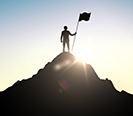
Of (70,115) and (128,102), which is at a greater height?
(128,102)

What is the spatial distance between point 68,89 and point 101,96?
396cm

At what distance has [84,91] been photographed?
2100 centimetres

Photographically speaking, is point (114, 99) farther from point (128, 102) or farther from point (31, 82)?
point (31, 82)

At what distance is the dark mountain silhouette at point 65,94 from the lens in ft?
64.6

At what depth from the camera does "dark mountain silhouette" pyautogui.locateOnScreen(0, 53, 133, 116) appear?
64.6 ft

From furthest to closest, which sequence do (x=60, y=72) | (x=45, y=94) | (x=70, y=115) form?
(x=60, y=72)
(x=45, y=94)
(x=70, y=115)

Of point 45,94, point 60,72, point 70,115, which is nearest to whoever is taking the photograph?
point 70,115

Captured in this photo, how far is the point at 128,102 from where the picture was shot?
22.4 meters

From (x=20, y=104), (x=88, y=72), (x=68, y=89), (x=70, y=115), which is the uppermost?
(x=88, y=72)

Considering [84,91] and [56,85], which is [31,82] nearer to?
[56,85]

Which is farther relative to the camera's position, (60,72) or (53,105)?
(60,72)

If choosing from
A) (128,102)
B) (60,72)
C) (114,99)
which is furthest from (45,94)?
(128,102)

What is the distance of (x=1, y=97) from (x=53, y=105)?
664 cm

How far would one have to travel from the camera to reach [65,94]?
2064 cm
